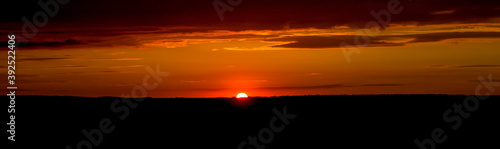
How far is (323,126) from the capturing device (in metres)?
19.4

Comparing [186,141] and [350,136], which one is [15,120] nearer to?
[186,141]

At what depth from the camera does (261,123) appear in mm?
19750

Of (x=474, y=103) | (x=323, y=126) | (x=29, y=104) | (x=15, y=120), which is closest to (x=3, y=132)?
(x=15, y=120)

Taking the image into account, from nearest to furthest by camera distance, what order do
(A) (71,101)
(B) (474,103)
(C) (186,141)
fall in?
(C) (186,141)
(B) (474,103)
(A) (71,101)

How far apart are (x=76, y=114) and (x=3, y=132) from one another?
3.56 metres

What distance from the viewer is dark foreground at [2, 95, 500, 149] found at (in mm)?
16641

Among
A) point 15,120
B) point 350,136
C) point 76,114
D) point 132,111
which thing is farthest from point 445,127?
point 15,120

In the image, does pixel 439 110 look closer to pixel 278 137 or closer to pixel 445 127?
pixel 445 127

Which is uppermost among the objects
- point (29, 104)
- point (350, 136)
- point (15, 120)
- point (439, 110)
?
point (29, 104)

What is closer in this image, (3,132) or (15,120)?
(3,132)

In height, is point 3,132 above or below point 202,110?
below

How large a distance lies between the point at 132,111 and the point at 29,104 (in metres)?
4.95

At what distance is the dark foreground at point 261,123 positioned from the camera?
16.6 meters

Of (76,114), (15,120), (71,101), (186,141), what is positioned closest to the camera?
(186,141)
